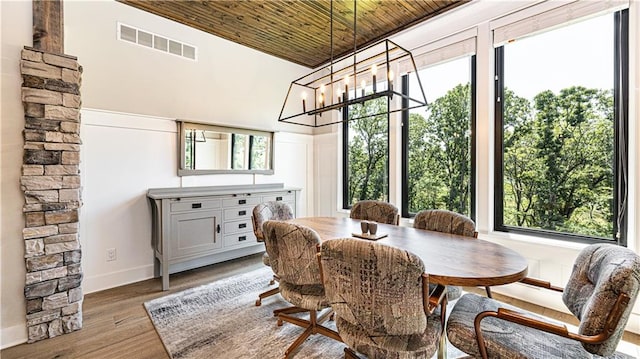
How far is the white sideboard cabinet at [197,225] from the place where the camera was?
9.87ft

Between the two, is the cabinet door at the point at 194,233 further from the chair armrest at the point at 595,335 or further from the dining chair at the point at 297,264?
the chair armrest at the point at 595,335

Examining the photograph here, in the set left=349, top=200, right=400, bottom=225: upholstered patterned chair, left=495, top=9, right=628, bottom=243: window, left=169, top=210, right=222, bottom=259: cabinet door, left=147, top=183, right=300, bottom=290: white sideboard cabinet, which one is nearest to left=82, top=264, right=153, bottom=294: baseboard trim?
left=147, top=183, right=300, bottom=290: white sideboard cabinet

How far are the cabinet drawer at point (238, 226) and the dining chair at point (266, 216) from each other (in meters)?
0.78

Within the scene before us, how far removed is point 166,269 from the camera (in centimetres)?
300

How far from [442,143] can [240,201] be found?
2648 millimetres

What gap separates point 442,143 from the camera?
3.42 meters

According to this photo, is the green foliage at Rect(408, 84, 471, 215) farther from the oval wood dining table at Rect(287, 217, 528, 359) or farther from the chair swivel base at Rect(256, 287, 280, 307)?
the chair swivel base at Rect(256, 287, 280, 307)

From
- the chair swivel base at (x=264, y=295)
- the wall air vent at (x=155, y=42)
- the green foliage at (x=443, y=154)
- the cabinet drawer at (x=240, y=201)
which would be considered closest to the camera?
the chair swivel base at (x=264, y=295)

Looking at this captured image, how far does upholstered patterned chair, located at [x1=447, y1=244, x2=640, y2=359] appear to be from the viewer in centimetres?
110

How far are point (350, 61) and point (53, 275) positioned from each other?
4276 millimetres

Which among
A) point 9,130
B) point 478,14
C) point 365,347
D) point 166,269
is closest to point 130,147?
point 9,130

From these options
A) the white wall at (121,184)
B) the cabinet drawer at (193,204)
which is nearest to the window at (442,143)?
the cabinet drawer at (193,204)

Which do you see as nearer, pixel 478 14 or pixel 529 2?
pixel 529 2

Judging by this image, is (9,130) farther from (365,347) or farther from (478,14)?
(478,14)
